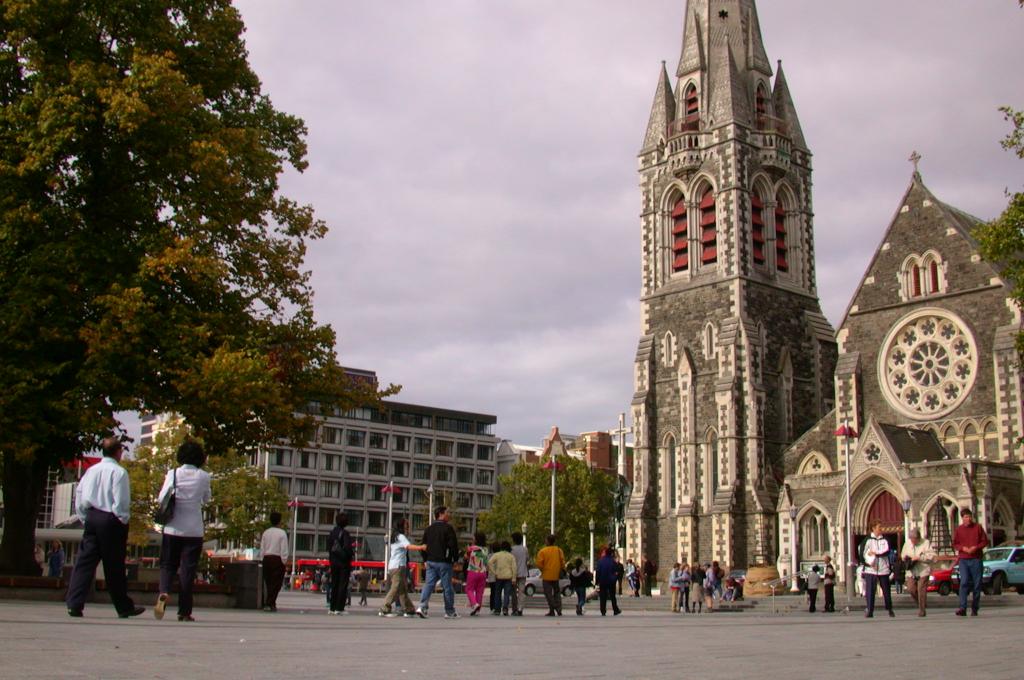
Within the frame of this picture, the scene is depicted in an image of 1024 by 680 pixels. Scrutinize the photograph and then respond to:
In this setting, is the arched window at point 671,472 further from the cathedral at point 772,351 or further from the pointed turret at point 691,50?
the pointed turret at point 691,50

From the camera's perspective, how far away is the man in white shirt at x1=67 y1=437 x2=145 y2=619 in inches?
464

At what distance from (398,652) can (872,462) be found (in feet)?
123

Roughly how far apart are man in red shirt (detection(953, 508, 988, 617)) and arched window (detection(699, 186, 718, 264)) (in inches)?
1496

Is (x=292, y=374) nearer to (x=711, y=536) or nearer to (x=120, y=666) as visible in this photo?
(x=120, y=666)

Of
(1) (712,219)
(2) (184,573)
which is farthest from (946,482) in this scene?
(2) (184,573)

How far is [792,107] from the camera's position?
60344 millimetres

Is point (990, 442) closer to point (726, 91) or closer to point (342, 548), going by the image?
point (726, 91)

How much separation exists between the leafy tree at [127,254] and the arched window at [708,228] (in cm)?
3583

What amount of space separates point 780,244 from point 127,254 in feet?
142

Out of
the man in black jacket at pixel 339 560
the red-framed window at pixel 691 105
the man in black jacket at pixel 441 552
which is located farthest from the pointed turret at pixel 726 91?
the man in black jacket at pixel 339 560

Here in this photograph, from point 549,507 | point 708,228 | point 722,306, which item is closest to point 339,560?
point 722,306

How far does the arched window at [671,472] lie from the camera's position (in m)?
53.6

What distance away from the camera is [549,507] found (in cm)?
7406

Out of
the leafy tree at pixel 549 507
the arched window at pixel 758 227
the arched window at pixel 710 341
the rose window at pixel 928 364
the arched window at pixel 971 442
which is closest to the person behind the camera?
the arched window at pixel 971 442
